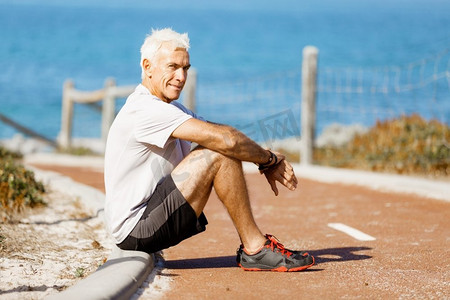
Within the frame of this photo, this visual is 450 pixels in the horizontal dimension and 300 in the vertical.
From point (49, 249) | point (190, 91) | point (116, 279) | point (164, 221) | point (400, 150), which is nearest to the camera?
point (116, 279)

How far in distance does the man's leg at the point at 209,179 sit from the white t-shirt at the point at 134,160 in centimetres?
18

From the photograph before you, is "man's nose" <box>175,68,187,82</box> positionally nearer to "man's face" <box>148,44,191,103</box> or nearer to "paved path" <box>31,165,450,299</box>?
"man's face" <box>148,44,191,103</box>

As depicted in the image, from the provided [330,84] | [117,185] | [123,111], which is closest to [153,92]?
[123,111]

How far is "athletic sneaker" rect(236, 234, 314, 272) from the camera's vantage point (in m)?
5.39

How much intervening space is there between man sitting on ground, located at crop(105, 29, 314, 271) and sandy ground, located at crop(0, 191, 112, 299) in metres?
0.48

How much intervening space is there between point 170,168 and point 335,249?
165 centimetres

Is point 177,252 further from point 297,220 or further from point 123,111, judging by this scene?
point 297,220

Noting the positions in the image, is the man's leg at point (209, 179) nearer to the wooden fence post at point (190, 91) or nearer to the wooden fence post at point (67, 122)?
the wooden fence post at point (190, 91)

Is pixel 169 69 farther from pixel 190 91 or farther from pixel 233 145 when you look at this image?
→ pixel 190 91

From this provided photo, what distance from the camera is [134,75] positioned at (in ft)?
168

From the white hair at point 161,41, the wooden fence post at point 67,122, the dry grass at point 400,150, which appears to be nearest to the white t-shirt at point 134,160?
the white hair at point 161,41

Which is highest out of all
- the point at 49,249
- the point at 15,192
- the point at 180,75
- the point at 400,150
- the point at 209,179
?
the point at 180,75

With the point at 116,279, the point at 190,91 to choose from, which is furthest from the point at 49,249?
the point at 190,91

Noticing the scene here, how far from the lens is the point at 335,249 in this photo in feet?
20.6
